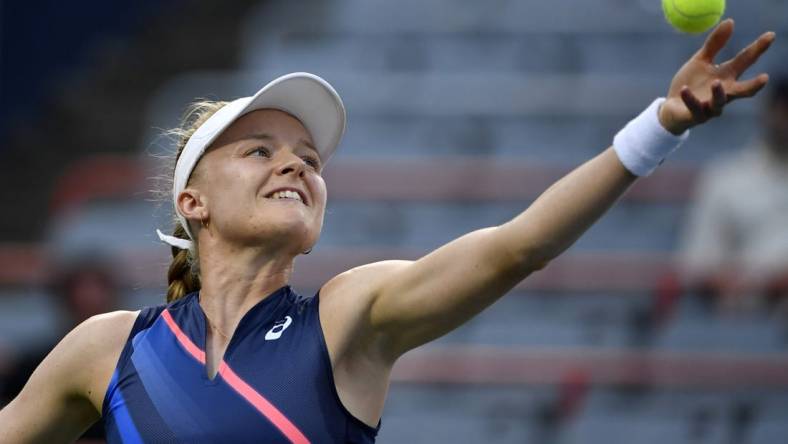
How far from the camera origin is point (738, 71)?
272 centimetres

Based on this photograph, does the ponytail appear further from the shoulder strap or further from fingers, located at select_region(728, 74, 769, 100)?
fingers, located at select_region(728, 74, 769, 100)

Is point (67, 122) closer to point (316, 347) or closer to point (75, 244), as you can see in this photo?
point (75, 244)

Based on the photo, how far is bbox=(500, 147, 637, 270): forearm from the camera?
109 inches

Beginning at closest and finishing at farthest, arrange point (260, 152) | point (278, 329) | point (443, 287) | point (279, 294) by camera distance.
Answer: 1. point (443, 287)
2. point (278, 329)
3. point (279, 294)
4. point (260, 152)

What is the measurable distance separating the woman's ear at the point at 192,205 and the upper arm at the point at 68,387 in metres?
0.29

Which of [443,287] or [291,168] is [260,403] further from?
[291,168]

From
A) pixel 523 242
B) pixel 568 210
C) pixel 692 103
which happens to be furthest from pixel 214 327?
pixel 692 103

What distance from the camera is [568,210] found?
278 cm

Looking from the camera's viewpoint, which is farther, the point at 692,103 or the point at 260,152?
the point at 260,152

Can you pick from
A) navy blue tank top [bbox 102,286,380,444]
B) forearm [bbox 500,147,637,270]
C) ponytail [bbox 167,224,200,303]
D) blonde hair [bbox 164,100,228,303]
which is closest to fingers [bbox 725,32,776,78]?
forearm [bbox 500,147,637,270]

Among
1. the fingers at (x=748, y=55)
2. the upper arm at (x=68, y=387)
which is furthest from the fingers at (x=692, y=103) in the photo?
the upper arm at (x=68, y=387)

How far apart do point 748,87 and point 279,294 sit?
1.27m

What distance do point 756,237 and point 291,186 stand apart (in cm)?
435

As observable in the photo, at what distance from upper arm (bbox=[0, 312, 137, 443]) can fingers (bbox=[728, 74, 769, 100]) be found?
1.60 metres
